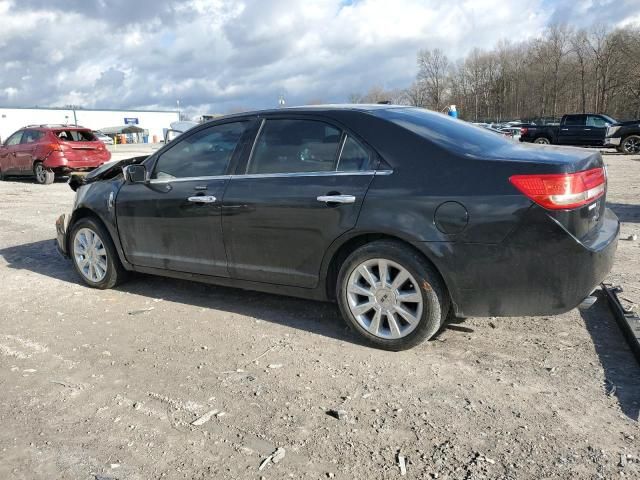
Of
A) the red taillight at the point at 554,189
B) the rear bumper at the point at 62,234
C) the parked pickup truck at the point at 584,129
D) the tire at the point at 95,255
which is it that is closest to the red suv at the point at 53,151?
the rear bumper at the point at 62,234

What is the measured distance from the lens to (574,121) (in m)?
24.8

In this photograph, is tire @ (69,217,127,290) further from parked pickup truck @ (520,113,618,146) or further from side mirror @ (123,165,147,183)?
parked pickup truck @ (520,113,618,146)

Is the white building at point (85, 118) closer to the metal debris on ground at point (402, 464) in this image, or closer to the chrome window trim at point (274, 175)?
the chrome window trim at point (274, 175)

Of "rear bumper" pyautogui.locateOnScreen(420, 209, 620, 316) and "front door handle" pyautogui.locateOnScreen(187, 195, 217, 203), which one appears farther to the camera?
"front door handle" pyautogui.locateOnScreen(187, 195, 217, 203)

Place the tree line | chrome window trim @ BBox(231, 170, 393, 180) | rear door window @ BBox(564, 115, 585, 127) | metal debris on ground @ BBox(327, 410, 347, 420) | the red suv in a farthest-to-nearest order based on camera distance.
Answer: the tree line < rear door window @ BBox(564, 115, 585, 127) < the red suv < chrome window trim @ BBox(231, 170, 393, 180) < metal debris on ground @ BBox(327, 410, 347, 420)

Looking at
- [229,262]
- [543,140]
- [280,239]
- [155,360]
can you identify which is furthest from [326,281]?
[543,140]

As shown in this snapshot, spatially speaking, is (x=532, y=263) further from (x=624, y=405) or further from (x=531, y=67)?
(x=531, y=67)

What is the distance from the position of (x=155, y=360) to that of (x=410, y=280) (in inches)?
72.7

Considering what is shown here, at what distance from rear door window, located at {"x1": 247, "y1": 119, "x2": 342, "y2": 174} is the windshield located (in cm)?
42

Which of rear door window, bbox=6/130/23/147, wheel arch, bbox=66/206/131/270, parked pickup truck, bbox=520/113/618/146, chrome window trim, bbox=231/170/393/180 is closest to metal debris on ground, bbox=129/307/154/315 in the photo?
wheel arch, bbox=66/206/131/270

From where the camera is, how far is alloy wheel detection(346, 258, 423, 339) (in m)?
3.63

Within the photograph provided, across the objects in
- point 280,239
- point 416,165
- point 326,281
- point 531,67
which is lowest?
point 326,281

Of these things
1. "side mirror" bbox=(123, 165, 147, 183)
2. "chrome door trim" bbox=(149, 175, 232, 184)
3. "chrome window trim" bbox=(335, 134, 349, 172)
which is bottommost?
"chrome door trim" bbox=(149, 175, 232, 184)

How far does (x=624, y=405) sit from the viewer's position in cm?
296
